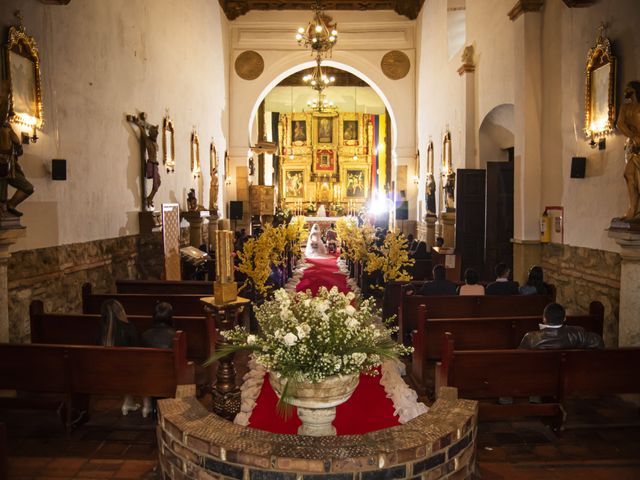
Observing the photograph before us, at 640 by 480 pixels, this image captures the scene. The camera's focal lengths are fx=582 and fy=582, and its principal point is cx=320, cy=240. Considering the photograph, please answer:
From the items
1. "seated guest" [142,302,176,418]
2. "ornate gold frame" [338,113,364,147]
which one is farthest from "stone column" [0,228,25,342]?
"ornate gold frame" [338,113,364,147]

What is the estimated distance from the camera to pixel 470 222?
12.3 m

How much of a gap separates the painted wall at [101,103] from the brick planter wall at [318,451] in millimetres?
4763

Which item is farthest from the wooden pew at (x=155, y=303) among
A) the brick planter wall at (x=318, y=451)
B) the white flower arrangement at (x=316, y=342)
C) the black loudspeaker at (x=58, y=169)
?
the brick planter wall at (x=318, y=451)

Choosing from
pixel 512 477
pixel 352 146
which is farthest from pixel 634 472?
pixel 352 146

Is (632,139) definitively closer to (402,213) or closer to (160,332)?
(160,332)

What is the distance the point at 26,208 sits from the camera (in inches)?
280

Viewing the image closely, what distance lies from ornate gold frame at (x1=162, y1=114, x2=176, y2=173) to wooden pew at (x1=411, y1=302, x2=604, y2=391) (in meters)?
8.72

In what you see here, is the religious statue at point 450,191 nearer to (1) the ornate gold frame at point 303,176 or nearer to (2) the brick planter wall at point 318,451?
(2) the brick planter wall at point 318,451

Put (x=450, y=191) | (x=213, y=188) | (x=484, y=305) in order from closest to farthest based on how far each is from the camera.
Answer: (x=484, y=305), (x=450, y=191), (x=213, y=188)

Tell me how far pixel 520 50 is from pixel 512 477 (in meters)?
7.65

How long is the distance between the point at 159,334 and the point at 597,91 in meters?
5.90

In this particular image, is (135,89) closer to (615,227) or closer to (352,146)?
(615,227)

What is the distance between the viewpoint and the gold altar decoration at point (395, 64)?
835 inches

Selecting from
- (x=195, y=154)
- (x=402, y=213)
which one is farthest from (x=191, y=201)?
(x=402, y=213)
